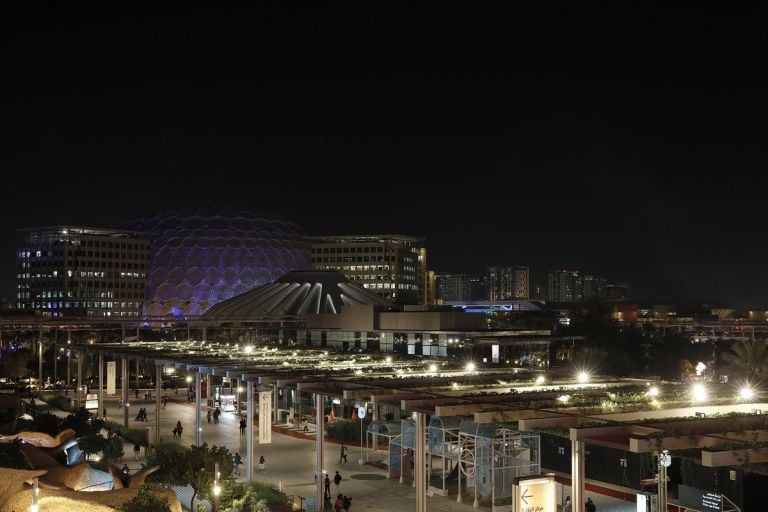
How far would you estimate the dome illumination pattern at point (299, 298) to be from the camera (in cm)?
9619

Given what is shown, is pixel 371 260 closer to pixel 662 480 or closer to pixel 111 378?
pixel 111 378

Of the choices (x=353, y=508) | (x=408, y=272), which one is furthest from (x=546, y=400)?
(x=408, y=272)

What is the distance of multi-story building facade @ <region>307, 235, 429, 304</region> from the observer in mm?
193375

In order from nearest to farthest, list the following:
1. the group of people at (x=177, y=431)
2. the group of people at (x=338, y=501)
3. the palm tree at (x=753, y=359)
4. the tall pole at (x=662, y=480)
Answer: the tall pole at (x=662, y=480)
the group of people at (x=338, y=501)
the group of people at (x=177, y=431)
the palm tree at (x=753, y=359)

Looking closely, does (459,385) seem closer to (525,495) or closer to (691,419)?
(691,419)

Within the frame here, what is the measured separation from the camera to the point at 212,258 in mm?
143125

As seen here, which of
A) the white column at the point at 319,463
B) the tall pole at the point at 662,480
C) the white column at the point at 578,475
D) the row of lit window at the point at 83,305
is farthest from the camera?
the row of lit window at the point at 83,305

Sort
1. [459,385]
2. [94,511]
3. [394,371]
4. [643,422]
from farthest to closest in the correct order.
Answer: [394,371] → [459,385] → [94,511] → [643,422]

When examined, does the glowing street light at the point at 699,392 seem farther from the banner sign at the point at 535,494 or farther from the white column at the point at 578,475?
the banner sign at the point at 535,494

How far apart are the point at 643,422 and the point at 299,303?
79.5m

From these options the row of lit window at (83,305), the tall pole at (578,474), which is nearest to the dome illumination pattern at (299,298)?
the row of lit window at (83,305)

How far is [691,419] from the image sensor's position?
20.8 meters

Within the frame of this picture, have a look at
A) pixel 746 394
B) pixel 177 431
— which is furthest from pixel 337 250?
pixel 746 394

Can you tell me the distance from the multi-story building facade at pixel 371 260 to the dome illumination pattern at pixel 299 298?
86.6 m
